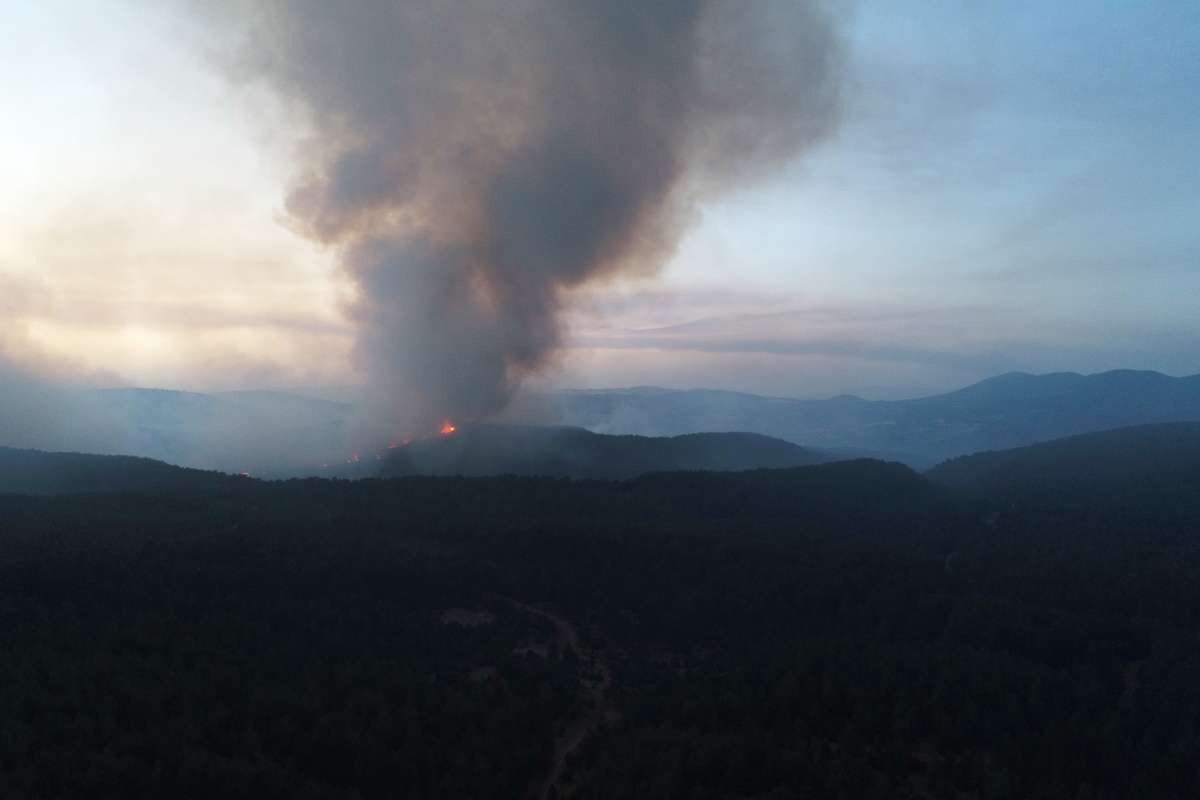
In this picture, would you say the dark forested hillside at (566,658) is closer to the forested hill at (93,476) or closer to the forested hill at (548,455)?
the forested hill at (93,476)

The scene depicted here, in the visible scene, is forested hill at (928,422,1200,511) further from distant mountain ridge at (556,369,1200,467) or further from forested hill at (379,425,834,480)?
distant mountain ridge at (556,369,1200,467)

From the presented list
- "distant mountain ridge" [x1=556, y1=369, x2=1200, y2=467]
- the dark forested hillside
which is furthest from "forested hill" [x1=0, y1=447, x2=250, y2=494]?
"distant mountain ridge" [x1=556, y1=369, x2=1200, y2=467]

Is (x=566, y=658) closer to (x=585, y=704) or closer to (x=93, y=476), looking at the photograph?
(x=585, y=704)

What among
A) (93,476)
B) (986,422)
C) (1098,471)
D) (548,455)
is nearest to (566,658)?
(93,476)

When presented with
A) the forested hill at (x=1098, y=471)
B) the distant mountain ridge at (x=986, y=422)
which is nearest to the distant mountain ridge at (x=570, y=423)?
the distant mountain ridge at (x=986, y=422)

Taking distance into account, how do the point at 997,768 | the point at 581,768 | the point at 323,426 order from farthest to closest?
1. the point at 323,426
2. the point at 581,768
3. the point at 997,768

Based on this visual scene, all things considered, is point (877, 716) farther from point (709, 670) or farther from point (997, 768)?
point (709, 670)

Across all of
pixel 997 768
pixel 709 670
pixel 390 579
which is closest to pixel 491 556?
pixel 390 579
